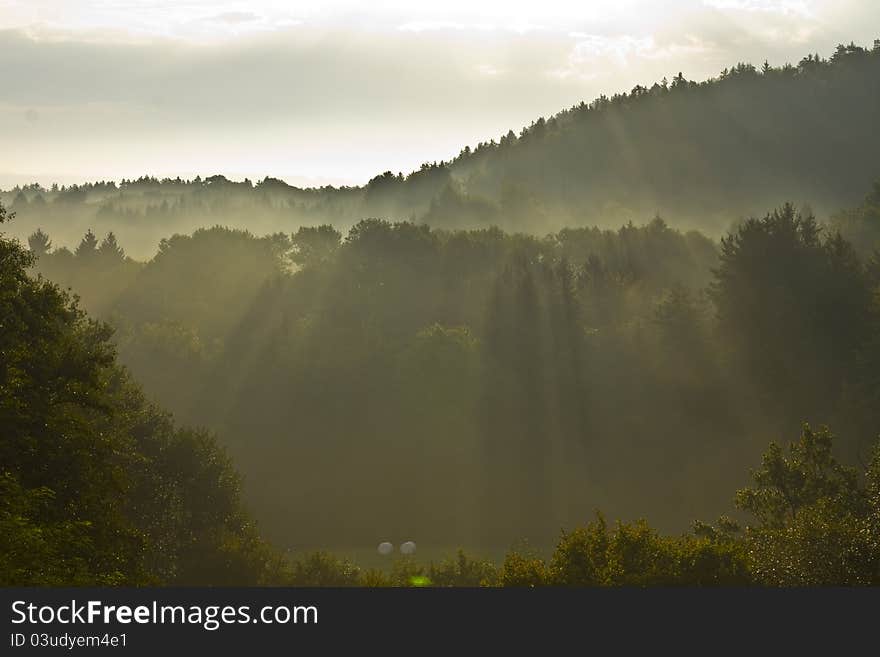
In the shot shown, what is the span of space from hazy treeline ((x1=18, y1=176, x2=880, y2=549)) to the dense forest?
0.98 ft

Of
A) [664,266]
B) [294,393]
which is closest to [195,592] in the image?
[294,393]

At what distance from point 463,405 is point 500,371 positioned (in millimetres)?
6911

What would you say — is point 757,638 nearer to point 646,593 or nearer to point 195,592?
point 646,593

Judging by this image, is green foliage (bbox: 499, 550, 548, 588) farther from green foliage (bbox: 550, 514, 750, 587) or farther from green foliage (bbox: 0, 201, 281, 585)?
green foliage (bbox: 0, 201, 281, 585)

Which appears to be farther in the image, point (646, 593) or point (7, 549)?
point (646, 593)

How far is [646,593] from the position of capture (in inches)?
882

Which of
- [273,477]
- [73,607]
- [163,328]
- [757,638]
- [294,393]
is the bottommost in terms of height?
[757,638]

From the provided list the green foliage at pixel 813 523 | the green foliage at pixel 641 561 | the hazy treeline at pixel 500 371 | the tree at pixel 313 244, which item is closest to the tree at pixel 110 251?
the hazy treeline at pixel 500 371

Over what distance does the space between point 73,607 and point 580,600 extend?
11.9 metres

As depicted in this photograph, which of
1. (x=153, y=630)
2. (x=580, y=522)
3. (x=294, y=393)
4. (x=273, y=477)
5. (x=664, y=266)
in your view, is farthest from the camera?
(x=664, y=266)

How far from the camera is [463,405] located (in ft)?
325

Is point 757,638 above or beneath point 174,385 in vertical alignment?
beneath

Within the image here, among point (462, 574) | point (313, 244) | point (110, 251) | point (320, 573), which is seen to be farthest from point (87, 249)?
→ point (462, 574)

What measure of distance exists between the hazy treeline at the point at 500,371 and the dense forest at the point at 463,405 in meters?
0.30
